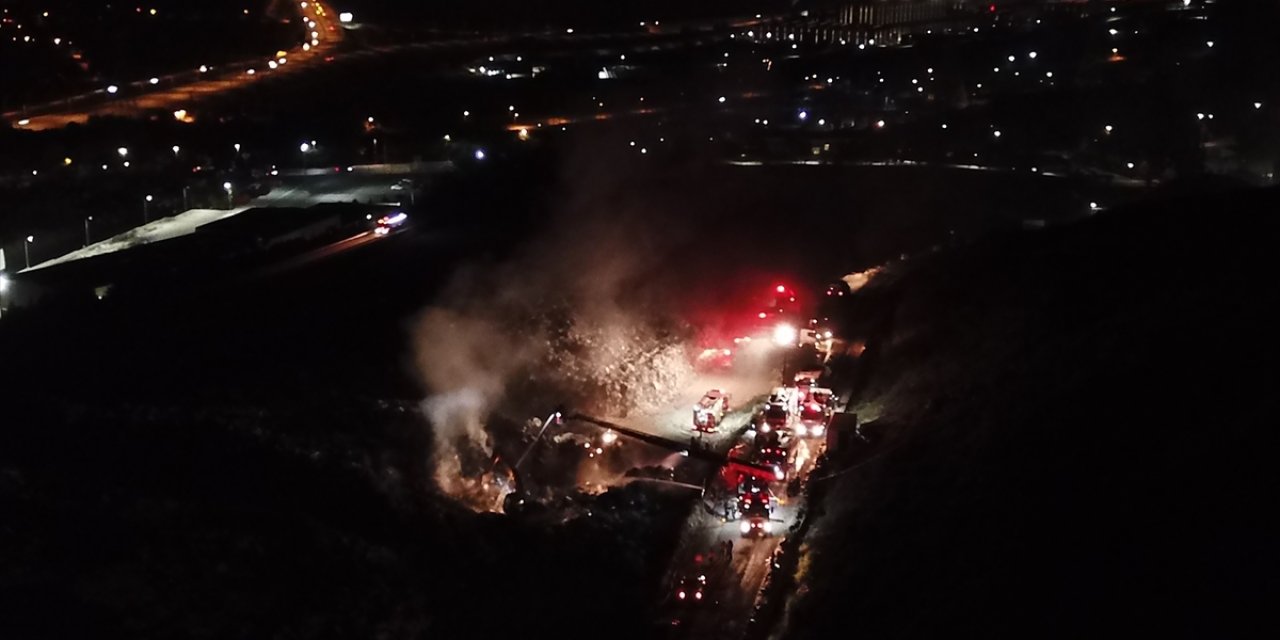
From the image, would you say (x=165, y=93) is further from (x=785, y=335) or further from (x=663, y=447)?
(x=663, y=447)

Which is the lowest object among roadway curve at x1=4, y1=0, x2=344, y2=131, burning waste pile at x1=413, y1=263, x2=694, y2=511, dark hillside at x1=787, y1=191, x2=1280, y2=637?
burning waste pile at x1=413, y1=263, x2=694, y2=511

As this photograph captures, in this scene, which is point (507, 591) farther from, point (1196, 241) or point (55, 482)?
point (1196, 241)

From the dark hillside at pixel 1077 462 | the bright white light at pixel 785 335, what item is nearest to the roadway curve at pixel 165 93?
the bright white light at pixel 785 335

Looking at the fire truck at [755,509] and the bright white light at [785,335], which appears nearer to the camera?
the fire truck at [755,509]

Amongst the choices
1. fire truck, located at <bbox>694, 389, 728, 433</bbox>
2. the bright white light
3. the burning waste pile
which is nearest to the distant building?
the burning waste pile

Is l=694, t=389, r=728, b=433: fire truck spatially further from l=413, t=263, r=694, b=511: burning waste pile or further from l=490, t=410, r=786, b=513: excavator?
l=413, t=263, r=694, b=511: burning waste pile

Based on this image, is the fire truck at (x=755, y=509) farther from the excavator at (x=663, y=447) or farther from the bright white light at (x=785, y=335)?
the bright white light at (x=785, y=335)

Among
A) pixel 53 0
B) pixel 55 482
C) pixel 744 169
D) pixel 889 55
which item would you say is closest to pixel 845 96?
pixel 889 55
